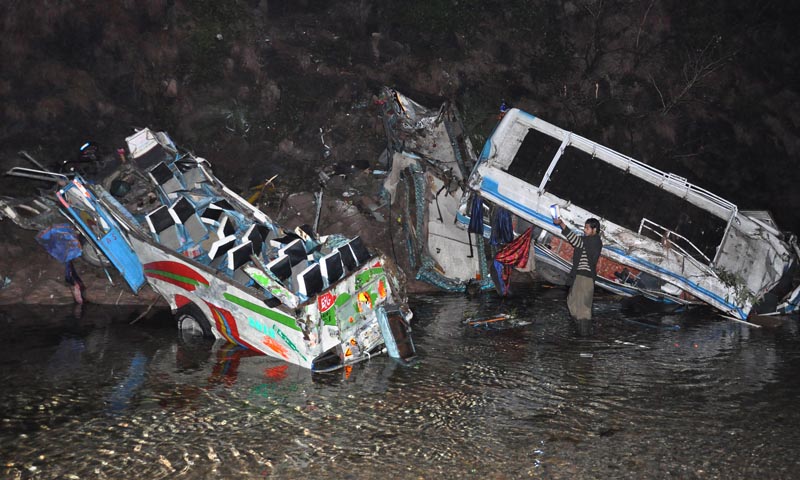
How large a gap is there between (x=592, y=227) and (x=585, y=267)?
53 cm

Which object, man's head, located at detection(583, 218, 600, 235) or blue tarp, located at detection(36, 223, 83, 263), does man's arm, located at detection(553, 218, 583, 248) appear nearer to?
man's head, located at detection(583, 218, 600, 235)

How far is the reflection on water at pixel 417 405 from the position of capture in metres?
5.43

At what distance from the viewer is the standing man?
8766 mm

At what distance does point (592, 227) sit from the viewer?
8773 mm

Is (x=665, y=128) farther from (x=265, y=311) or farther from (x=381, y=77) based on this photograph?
(x=265, y=311)

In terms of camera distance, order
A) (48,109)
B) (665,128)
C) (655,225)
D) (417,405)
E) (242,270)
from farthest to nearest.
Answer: (665,128), (48,109), (655,225), (242,270), (417,405)

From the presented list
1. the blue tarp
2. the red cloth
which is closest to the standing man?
the red cloth

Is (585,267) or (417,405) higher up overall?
(585,267)

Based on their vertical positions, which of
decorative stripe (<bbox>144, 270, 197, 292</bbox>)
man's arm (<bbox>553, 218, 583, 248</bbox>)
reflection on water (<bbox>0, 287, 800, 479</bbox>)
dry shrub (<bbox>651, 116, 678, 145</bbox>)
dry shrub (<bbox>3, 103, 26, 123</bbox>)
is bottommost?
reflection on water (<bbox>0, 287, 800, 479</bbox>)

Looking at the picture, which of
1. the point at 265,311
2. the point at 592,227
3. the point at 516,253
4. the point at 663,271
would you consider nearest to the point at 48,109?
the point at 265,311

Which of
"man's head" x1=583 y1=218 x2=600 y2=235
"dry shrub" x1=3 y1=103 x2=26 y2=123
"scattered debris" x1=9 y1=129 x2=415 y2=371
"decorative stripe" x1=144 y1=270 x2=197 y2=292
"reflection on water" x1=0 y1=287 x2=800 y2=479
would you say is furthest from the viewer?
"dry shrub" x1=3 y1=103 x2=26 y2=123

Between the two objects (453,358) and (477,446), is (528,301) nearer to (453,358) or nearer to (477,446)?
(453,358)

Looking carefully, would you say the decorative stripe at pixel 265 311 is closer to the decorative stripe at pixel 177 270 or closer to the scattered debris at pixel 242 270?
the scattered debris at pixel 242 270

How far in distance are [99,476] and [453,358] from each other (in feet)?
13.6
